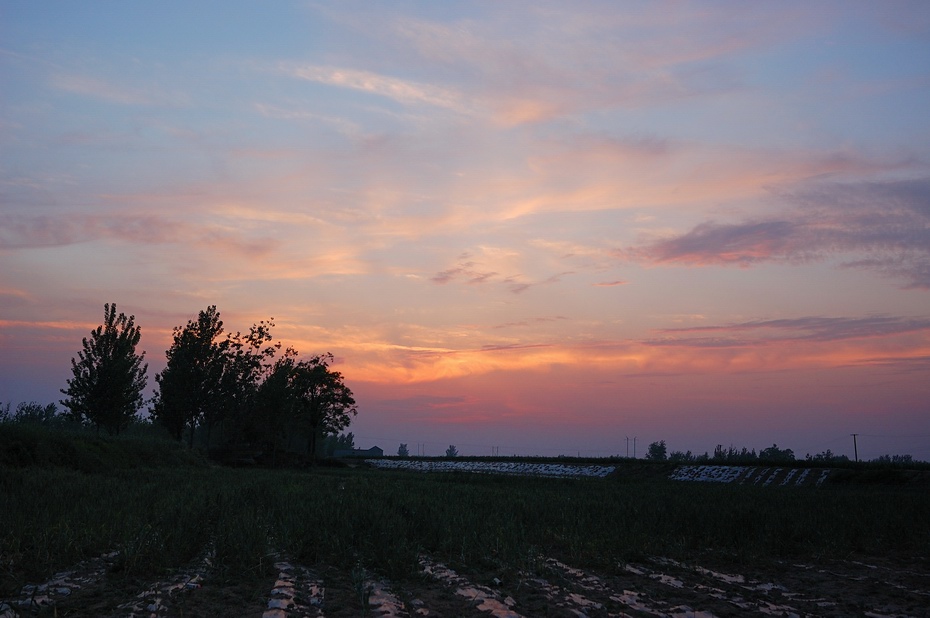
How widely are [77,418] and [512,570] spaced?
47132 millimetres

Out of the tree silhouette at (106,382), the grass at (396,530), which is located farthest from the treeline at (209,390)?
the grass at (396,530)

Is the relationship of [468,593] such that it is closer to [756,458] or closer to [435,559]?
[435,559]

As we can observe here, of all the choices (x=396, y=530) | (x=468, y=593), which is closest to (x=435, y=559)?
(x=396, y=530)

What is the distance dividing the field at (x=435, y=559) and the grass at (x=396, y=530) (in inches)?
2.0

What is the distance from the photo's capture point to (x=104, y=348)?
157 ft

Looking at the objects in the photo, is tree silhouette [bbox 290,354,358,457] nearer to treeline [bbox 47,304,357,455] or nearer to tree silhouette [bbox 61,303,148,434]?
treeline [bbox 47,304,357,455]

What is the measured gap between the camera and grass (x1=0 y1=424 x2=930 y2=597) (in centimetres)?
1038

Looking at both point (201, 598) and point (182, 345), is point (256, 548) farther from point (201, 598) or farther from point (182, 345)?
point (182, 345)

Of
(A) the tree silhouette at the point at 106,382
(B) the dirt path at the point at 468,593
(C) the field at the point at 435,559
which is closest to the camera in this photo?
(B) the dirt path at the point at 468,593

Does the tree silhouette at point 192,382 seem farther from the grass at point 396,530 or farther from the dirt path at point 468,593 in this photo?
the dirt path at point 468,593

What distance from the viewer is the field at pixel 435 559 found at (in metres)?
→ 8.48

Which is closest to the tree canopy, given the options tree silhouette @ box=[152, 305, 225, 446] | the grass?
tree silhouette @ box=[152, 305, 225, 446]

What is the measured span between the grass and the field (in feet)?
0.17

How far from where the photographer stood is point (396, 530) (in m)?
13.0
